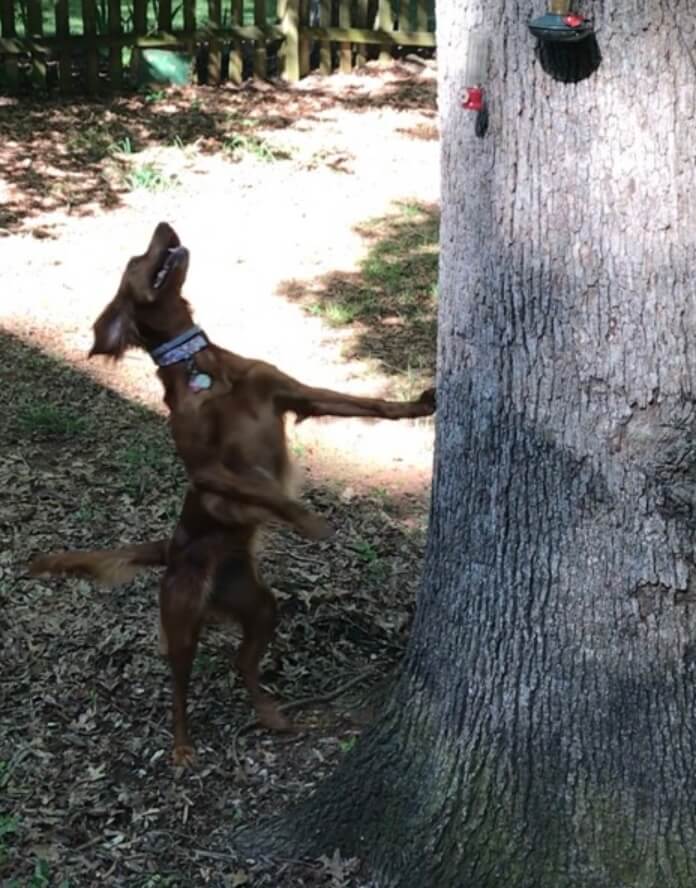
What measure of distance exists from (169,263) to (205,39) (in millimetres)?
9019

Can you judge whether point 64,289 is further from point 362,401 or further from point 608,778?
point 608,778

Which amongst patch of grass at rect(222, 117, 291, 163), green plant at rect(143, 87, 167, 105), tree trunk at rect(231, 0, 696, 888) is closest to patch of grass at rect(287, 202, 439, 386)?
patch of grass at rect(222, 117, 291, 163)

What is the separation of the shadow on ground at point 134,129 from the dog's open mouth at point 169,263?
17.4 ft

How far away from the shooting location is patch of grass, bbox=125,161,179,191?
33.7 feet

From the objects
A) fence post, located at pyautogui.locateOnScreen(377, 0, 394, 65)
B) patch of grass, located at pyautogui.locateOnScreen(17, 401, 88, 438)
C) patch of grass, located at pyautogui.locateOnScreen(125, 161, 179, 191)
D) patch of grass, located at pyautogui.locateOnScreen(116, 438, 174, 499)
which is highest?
fence post, located at pyautogui.locateOnScreen(377, 0, 394, 65)

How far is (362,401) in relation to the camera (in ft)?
14.6

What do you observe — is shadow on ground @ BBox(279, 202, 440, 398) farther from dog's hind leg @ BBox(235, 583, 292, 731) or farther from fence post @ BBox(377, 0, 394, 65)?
fence post @ BBox(377, 0, 394, 65)

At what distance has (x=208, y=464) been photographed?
4246 millimetres

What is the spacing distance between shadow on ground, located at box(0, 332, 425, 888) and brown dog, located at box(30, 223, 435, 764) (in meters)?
0.20

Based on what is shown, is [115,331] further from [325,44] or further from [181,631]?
[325,44]

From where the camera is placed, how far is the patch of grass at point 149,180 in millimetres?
10266

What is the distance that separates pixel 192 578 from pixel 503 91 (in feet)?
6.49

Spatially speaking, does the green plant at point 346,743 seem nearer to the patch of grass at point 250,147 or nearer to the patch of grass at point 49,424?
the patch of grass at point 49,424

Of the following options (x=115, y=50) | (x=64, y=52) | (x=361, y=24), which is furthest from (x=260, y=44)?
(x=64, y=52)
